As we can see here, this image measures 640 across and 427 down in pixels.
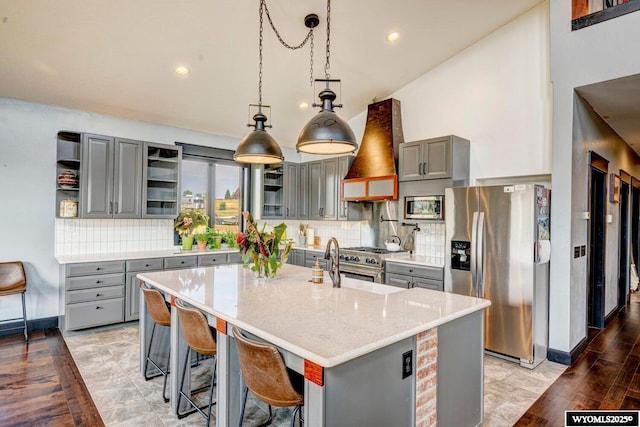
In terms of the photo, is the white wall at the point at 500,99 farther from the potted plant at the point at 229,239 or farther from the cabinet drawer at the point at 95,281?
the cabinet drawer at the point at 95,281

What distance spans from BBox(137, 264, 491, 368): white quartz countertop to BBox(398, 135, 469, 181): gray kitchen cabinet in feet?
6.99

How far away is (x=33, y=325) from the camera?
4309 millimetres

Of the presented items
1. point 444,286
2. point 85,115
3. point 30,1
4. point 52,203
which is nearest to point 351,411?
point 444,286

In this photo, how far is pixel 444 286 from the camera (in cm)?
407

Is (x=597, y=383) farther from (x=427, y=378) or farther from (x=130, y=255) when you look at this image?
(x=130, y=255)

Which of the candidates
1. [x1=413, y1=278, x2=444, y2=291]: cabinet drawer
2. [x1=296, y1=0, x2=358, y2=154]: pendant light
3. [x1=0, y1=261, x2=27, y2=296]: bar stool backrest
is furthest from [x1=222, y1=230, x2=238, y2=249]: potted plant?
[x1=296, y1=0, x2=358, y2=154]: pendant light

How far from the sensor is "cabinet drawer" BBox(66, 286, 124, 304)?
162 inches

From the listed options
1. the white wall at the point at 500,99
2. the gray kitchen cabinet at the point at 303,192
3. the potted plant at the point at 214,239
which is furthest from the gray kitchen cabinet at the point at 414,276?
the potted plant at the point at 214,239

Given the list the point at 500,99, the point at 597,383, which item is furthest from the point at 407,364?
the point at 500,99

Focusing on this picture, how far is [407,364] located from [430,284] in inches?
102

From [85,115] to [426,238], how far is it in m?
4.80

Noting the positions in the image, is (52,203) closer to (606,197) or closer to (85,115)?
(85,115)

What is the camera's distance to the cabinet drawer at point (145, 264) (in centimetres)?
449

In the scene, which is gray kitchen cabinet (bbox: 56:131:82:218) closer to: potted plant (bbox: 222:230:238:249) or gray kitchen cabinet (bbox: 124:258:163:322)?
gray kitchen cabinet (bbox: 124:258:163:322)
